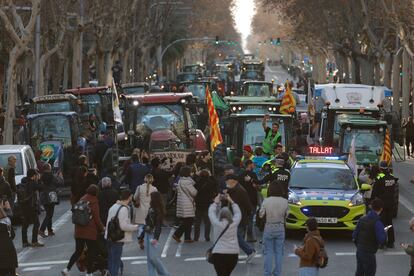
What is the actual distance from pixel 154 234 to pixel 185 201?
14.7 feet

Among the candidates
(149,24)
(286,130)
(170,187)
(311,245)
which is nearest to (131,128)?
(286,130)

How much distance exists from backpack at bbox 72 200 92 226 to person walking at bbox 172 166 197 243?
4542 mm

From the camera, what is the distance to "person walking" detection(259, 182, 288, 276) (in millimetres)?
18981

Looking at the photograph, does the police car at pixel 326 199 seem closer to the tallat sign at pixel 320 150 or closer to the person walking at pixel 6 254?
the tallat sign at pixel 320 150

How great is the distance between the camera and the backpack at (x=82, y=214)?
19375mm

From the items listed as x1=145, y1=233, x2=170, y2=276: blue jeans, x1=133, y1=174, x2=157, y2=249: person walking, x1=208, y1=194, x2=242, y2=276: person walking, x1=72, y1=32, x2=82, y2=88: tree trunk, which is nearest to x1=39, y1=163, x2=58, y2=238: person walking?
x1=133, y1=174, x2=157, y2=249: person walking

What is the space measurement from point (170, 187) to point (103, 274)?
21.9ft

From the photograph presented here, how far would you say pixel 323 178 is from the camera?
2589 centimetres

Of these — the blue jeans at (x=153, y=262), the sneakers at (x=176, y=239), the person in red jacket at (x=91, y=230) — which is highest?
the person in red jacket at (x=91, y=230)

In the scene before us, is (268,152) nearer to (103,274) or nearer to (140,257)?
(140,257)

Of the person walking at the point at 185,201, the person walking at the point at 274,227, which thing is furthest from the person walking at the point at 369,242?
the person walking at the point at 185,201

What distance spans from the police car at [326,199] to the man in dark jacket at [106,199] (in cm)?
506

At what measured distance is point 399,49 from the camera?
233 feet

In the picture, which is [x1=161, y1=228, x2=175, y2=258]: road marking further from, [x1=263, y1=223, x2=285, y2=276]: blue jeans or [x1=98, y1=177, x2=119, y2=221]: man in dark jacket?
[x1=263, y1=223, x2=285, y2=276]: blue jeans
